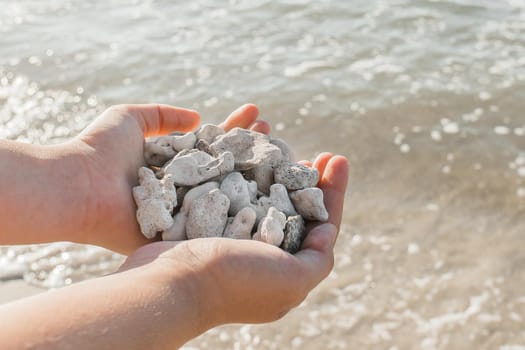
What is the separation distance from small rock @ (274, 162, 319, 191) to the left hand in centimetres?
56

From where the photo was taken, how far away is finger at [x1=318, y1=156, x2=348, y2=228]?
2.31 meters

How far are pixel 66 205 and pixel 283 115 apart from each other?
3202 mm

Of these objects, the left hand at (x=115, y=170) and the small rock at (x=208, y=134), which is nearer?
the left hand at (x=115, y=170)

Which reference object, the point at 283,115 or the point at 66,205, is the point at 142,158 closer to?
the point at 66,205

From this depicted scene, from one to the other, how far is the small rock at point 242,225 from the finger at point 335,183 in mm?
359

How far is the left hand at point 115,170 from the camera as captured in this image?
2.18 m

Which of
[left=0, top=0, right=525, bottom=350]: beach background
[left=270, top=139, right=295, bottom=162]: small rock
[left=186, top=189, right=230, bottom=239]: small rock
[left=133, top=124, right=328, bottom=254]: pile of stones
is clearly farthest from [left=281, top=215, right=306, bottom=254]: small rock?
[left=0, top=0, right=525, bottom=350]: beach background

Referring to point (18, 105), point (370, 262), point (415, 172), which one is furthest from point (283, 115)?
point (18, 105)

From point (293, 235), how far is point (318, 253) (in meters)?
0.12

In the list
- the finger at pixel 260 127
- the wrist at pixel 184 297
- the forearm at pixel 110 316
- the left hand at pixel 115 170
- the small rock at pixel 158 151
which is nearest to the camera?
the forearm at pixel 110 316

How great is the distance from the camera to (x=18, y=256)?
354cm

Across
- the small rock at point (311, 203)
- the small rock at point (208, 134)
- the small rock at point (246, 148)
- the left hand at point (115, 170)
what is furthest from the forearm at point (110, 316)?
the small rock at point (208, 134)

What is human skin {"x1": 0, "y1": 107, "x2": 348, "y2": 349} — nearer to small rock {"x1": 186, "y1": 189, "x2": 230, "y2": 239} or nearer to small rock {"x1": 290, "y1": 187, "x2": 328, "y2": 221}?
small rock {"x1": 290, "y1": 187, "x2": 328, "y2": 221}

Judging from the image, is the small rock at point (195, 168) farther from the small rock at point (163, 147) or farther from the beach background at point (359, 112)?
the beach background at point (359, 112)
